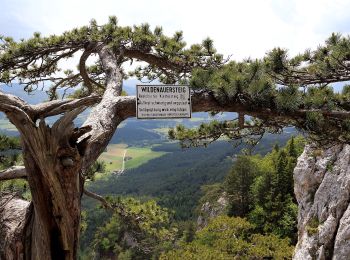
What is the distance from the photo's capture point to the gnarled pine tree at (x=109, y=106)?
334cm

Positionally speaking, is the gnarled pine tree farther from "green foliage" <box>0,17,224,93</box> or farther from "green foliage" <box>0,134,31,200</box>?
"green foliage" <box>0,134,31,200</box>

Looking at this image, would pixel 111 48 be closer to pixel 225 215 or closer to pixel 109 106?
pixel 109 106

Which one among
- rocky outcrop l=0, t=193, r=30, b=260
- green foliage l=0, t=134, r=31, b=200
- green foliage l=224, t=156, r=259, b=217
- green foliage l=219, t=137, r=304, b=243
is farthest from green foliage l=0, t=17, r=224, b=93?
green foliage l=224, t=156, r=259, b=217

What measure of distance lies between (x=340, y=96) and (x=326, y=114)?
476mm

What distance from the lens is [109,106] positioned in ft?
14.0

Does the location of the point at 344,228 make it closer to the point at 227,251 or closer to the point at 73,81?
the point at 227,251

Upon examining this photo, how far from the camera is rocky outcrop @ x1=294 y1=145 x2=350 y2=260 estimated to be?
49.9ft

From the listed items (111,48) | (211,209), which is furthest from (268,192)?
(111,48)

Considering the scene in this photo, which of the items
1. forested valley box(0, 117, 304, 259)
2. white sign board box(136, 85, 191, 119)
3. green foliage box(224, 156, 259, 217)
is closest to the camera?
white sign board box(136, 85, 191, 119)

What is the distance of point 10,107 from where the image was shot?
10.9 ft

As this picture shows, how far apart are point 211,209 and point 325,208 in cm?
2566

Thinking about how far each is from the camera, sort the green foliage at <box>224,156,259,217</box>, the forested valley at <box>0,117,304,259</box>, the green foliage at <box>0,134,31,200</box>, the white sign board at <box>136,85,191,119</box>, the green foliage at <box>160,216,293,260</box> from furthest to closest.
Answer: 1. the green foliage at <box>224,156,259,217</box>
2. the green foliage at <box>160,216,293,260</box>
3. the forested valley at <box>0,117,304,259</box>
4. the green foliage at <box>0,134,31,200</box>
5. the white sign board at <box>136,85,191,119</box>

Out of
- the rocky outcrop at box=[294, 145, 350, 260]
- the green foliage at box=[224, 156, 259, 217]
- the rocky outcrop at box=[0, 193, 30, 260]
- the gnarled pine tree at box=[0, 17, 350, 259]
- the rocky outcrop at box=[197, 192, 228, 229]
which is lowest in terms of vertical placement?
the rocky outcrop at box=[197, 192, 228, 229]

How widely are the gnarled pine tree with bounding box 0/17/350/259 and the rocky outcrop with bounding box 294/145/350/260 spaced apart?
9.24 m
